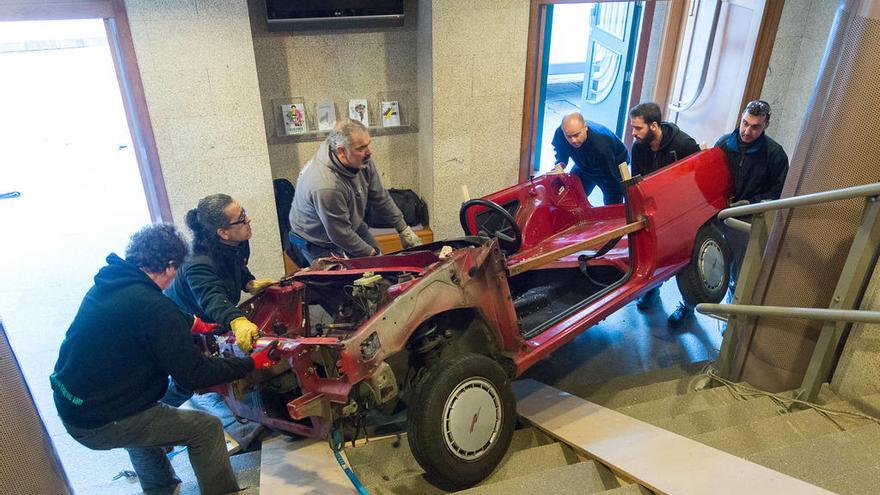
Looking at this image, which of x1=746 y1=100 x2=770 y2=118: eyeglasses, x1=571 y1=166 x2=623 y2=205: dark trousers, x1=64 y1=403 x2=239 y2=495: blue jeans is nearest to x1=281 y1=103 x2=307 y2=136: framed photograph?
x1=571 y1=166 x2=623 y2=205: dark trousers

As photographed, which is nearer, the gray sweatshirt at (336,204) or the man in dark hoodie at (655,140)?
the gray sweatshirt at (336,204)

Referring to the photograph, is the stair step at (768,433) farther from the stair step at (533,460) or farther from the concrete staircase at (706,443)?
the stair step at (533,460)

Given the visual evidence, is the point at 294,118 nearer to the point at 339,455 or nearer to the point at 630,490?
the point at 339,455

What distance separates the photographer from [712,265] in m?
3.98

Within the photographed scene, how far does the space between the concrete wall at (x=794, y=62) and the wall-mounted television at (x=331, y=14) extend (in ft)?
11.8

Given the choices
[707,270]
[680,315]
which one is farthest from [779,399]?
[680,315]

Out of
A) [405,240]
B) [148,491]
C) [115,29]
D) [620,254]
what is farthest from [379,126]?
[148,491]

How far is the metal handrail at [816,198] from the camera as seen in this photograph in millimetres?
Result: 2339

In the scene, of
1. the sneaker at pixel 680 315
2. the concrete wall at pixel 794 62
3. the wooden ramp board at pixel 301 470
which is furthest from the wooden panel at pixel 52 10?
the concrete wall at pixel 794 62

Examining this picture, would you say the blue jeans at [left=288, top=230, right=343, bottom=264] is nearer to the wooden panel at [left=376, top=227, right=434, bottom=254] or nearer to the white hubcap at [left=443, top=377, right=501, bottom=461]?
the wooden panel at [left=376, top=227, right=434, bottom=254]

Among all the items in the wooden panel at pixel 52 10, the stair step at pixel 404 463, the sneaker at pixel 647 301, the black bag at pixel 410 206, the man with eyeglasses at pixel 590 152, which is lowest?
the stair step at pixel 404 463

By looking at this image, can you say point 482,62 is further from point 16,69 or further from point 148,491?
point 16,69

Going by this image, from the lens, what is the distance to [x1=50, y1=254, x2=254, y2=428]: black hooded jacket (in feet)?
8.26

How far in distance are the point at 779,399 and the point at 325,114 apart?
14.8 ft
